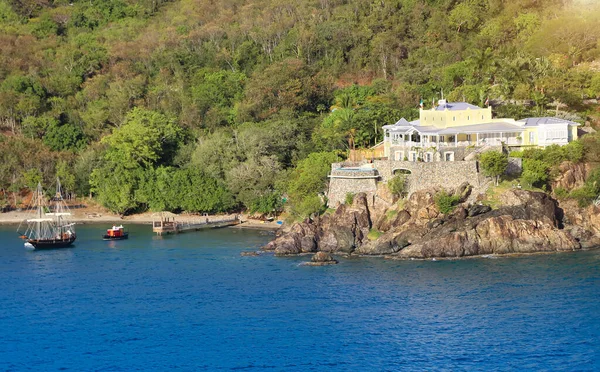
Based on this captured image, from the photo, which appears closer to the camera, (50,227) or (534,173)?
(534,173)

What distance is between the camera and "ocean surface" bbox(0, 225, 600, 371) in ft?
155

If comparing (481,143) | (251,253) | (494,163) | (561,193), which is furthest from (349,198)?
(561,193)

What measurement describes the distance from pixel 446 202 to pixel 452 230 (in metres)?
3.22

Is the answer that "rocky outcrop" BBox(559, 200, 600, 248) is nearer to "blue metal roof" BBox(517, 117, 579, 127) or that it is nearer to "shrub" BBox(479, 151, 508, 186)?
"shrub" BBox(479, 151, 508, 186)

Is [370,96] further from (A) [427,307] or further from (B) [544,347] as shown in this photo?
(B) [544,347]

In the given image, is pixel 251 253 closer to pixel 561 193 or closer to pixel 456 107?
pixel 456 107

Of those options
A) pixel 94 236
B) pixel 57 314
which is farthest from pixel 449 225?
pixel 94 236

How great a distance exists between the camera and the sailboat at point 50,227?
80312 mm

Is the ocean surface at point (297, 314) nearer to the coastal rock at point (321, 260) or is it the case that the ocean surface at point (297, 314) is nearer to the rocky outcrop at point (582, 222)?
the coastal rock at point (321, 260)

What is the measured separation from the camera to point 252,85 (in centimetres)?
10956

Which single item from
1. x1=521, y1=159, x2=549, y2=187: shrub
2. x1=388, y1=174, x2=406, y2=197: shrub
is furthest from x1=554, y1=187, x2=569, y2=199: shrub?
x1=388, y1=174, x2=406, y2=197: shrub

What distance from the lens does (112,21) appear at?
148 metres

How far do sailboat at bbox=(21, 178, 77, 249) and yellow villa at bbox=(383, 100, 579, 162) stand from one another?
31.6 meters

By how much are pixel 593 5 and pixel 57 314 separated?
82.1 metres
